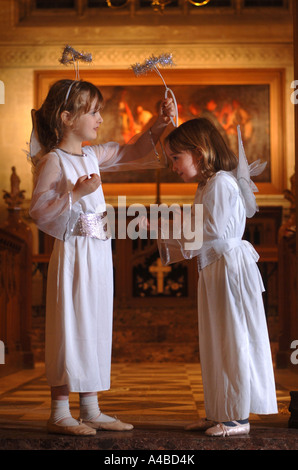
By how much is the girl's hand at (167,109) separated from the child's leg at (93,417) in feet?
4.38

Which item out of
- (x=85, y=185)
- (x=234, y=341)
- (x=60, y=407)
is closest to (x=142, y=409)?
(x=60, y=407)

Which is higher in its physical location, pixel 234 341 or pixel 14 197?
pixel 14 197

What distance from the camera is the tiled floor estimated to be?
2.72 m

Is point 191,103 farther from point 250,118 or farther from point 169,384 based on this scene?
point 169,384

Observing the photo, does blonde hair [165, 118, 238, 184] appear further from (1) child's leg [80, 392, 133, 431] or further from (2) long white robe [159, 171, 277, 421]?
(1) child's leg [80, 392, 133, 431]

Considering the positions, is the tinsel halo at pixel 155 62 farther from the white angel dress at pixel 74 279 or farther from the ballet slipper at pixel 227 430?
the ballet slipper at pixel 227 430

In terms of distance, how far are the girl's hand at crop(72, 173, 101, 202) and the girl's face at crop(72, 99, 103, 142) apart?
30 centimetres

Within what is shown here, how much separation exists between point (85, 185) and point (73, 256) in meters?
0.34

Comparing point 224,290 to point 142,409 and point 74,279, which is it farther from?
point 142,409

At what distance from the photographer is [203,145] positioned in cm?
304

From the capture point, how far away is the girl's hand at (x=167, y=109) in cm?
324
